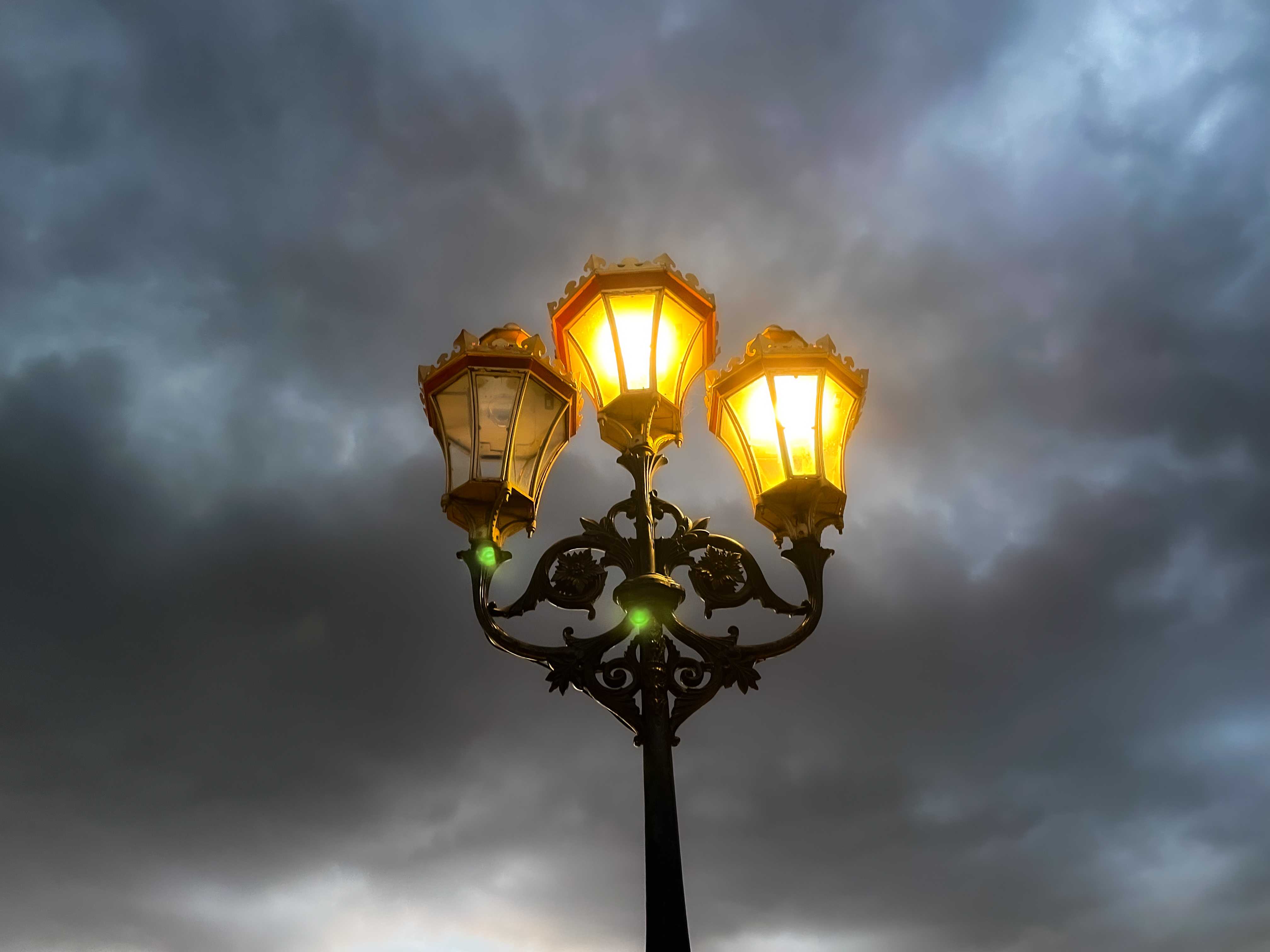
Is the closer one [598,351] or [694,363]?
[598,351]

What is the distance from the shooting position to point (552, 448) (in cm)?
607

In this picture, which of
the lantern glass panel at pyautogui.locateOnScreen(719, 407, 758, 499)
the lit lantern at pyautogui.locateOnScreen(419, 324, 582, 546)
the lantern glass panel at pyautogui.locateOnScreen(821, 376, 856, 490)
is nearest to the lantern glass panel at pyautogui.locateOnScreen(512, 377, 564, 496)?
the lit lantern at pyautogui.locateOnScreen(419, 324, 582, 546)

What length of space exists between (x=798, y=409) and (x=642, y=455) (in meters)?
1.02

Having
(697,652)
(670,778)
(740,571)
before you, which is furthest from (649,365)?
(670,778)

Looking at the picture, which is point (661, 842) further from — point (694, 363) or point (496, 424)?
point (694, 363)

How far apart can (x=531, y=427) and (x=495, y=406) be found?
277 millimetres

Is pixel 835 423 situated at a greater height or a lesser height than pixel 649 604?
greater

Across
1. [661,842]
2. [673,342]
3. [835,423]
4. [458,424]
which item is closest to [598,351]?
[673,342]

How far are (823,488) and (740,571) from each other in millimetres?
715

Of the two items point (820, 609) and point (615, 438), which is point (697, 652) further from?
point (615, 438)

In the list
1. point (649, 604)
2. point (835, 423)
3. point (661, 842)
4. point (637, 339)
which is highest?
point (637, 339)

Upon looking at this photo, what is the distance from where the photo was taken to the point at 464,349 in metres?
5.84

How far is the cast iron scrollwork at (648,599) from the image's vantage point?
5.25 m

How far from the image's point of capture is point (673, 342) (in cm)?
607
